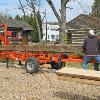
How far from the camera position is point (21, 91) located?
33.7ft

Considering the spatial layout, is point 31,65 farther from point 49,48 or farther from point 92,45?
point 92,45

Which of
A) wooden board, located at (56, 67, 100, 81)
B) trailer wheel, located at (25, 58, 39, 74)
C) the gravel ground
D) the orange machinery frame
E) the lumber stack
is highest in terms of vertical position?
the lumber stack

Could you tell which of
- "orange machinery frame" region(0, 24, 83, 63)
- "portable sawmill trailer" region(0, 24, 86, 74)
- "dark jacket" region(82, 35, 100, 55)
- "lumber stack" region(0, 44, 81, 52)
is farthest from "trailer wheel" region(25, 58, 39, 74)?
"dark jacket" region(82, 35, 100, 55)

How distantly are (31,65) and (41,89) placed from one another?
3.83 meters

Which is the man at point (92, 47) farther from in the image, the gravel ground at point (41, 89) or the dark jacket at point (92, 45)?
the gravel ground at point (41, 89)

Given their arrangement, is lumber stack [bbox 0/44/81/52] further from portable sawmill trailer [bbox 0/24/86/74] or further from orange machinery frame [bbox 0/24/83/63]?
orange machinery frame [bbox 0/24/83/63]

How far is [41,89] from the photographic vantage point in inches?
420

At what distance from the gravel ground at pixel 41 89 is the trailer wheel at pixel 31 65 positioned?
2.24 feet

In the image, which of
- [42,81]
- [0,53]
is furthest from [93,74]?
[0,53]

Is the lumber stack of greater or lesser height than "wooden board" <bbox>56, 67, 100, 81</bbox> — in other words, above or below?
above

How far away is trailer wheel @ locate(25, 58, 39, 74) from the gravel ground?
2.24 ft

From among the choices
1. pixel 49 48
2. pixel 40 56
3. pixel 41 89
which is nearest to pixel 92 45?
pixel 41 89

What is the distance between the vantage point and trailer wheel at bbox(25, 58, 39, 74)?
1423cm

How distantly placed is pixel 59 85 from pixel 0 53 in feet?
21.4
